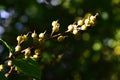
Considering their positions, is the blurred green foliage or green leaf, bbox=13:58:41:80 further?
the blurred green foliage

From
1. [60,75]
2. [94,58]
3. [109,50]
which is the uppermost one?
[109,50]

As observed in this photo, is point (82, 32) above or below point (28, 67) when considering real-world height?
above

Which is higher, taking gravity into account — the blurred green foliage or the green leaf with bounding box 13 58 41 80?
the blurred green foliage

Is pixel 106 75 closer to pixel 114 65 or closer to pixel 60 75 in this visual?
pixel 114 65

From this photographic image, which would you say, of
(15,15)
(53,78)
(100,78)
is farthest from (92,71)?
(15,15)

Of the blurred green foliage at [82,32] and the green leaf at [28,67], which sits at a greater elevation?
the blurred green foliage at [82,32]
